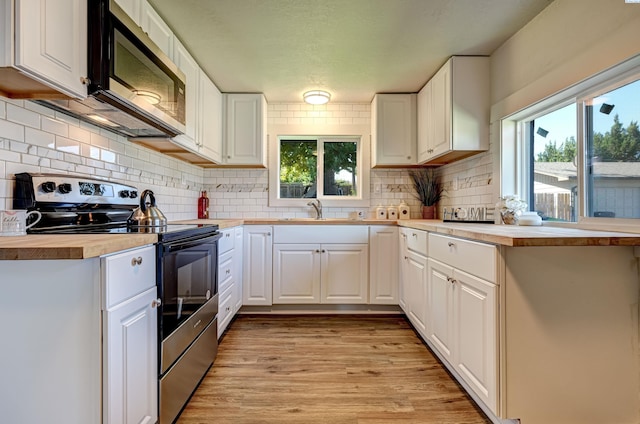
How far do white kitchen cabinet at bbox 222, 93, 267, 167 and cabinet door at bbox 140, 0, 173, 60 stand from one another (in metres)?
1.06

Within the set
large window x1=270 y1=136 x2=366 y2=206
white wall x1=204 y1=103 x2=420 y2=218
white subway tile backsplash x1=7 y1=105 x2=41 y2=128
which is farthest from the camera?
large window x1=270 y1=136 x2=366 y2=206

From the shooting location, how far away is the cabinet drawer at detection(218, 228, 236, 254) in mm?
2226

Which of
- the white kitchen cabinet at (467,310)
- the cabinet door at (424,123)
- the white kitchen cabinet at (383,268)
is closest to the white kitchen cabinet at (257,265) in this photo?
the white kitchen cabinet at (383,268)

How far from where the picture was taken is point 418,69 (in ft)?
8.45

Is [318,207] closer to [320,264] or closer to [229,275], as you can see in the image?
[320,264]

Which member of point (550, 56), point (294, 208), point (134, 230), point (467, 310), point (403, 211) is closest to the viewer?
point (134, 230)

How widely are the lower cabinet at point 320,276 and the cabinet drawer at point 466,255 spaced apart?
3.07 ft

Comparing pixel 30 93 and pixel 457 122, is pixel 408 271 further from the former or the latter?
pixel 30 93

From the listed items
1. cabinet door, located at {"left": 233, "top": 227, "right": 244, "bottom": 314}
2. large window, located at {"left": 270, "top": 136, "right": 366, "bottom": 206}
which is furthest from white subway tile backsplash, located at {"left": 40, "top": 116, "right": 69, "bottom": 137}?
large window, located at {"left": 270, "top": 136, "right": 366, "bottom": 206}

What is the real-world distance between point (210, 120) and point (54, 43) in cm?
162

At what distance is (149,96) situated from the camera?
1566 mm

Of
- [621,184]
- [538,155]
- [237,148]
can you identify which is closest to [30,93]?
[237,148]

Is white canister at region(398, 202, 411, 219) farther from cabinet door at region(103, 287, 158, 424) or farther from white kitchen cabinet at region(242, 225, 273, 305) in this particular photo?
cabinet door at region(103, 287, 158, 424)

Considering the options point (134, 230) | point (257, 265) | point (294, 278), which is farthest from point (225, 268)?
point (134, 230)
